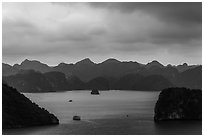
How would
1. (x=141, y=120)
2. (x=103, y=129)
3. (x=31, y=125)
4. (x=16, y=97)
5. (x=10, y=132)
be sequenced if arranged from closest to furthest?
(x=10, y=132)
(x=103, y=129)
(x=31, y=125)
(x=16, y=97)
(x=141, y=120)

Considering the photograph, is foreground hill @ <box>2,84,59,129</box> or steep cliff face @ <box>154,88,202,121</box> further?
steep cliff face @ <box>154,88,202,121</box>

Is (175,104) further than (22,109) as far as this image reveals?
Yes

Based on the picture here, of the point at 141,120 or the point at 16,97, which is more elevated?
the point at 16,97

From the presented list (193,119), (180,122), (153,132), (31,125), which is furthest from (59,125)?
(193,119)

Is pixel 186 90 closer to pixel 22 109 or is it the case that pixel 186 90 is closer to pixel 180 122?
pixel 180 122

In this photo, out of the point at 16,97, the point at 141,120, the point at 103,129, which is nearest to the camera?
the point at 103,129
